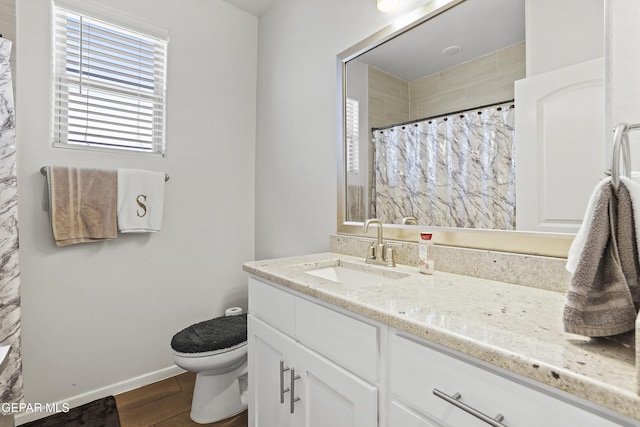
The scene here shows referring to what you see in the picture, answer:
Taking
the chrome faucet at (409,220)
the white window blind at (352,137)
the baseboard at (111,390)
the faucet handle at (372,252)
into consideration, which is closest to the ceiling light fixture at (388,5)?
the white window blind at (352,137)

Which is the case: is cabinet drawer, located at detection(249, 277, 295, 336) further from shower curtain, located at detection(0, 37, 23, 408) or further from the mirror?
shower curtain, located at detection(0, 37, 23, 408)

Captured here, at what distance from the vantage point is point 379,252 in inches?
52.5

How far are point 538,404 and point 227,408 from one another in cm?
155

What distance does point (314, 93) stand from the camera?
5.89 ft

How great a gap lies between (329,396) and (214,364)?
2.69 feet

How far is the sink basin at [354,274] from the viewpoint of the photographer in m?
1.21

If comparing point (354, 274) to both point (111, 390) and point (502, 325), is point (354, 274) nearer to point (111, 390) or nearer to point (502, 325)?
point (502, 325)

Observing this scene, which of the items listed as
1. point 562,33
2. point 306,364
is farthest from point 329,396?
point 562,33

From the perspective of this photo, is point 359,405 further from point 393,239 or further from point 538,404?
point 393,239

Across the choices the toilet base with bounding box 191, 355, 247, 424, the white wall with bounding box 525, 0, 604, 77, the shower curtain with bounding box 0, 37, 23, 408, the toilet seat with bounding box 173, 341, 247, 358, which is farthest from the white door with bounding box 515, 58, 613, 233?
the shower curtain with bounding box 0, 37, 23, 408

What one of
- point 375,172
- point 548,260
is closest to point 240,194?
point 375,172

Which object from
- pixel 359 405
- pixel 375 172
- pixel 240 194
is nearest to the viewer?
Answer: pixel 359 405

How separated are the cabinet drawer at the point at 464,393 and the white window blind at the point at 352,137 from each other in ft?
3.40

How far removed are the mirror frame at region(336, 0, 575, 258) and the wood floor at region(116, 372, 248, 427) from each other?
1245 mm
